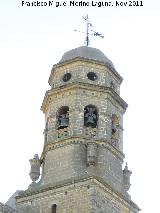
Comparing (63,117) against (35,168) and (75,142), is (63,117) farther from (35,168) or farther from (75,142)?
(35,168)

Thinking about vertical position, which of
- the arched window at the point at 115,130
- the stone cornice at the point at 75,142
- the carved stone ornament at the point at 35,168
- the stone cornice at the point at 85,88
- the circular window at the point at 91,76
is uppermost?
the circular window at the point at 91,76

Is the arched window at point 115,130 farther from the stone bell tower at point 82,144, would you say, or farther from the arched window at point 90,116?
the arched window at point 90,116

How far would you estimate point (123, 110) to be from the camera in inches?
1415

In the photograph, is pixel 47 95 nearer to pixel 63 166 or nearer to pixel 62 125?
pixel 62 125

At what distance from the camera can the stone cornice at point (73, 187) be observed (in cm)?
3069

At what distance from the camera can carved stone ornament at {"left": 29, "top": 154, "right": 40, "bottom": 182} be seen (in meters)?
33.1

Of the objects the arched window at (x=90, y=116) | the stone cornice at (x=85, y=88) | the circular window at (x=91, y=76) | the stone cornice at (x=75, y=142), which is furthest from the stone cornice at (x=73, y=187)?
the circular window at (x=91, y=76)

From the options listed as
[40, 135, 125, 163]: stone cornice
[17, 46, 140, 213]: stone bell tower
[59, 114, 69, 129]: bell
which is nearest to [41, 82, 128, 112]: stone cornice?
[17, 46, 140, 213]: stone bell tower

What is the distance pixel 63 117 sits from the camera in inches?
1356

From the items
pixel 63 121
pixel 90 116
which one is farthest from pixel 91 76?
pixel 63 121

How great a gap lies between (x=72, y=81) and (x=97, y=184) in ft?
21.4

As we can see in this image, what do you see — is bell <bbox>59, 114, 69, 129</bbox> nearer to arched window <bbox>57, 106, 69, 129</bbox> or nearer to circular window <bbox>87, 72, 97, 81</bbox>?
arched window <bbox>57, 106, 69, 129</bbox>

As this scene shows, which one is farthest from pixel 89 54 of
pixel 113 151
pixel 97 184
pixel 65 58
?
pixel 97 184

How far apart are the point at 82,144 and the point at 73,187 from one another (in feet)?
8.92
